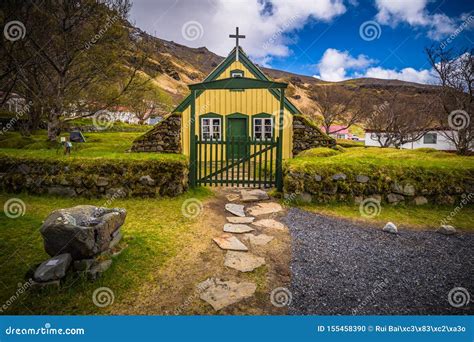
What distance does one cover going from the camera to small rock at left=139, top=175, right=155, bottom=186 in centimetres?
668

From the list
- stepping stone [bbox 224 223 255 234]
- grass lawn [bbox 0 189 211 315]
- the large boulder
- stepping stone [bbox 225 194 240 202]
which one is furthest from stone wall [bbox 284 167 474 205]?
the large boulder

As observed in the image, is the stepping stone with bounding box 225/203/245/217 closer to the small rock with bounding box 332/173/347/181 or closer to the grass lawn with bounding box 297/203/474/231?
the grass lawn with bounding box 297/203/474/231

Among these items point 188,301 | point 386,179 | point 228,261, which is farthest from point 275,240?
point 386,179

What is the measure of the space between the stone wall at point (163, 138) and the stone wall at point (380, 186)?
28.2ft

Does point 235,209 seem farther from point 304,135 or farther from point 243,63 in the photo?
point 243,63

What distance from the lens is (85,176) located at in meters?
6.45

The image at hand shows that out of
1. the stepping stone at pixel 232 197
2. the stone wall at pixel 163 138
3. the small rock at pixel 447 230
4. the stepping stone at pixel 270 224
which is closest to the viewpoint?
the small rock at pixel 447 230

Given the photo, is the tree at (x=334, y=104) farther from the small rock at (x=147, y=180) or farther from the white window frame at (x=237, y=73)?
the small rock at (x=147, y=180)

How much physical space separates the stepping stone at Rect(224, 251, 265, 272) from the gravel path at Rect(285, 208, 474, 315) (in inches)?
21.6

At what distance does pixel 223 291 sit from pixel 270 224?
2.51 metres

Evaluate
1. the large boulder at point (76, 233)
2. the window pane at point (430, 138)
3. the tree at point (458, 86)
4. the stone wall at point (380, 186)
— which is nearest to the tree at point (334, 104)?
the window pane at point (430, 138)

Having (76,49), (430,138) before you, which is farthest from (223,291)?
(430,138)

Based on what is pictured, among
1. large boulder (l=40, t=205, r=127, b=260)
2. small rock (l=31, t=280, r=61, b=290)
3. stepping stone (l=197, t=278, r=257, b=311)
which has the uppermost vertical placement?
large boulder (l=40, t=205, r=127, b=260)

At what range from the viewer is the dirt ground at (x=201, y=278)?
273 cm
